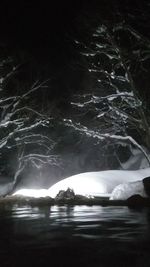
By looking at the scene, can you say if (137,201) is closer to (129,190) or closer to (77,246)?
(129,190)

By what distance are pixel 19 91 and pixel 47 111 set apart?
2.93 m

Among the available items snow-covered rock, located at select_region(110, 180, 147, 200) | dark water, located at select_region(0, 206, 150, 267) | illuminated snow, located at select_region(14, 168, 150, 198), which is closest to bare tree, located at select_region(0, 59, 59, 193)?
illuminated snow, located at select_region(14, 168, 150, 198)

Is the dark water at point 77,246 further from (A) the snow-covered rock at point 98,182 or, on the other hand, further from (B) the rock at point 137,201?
(A) the snow-covered rock at point 98,182

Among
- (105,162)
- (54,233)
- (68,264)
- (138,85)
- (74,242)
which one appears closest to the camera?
(68,264)

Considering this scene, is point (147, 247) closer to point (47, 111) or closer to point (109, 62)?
point (109, 62)

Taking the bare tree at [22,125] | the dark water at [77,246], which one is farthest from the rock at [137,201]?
the bare tree at [22,125]

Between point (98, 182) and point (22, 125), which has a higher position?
point (22, 125)

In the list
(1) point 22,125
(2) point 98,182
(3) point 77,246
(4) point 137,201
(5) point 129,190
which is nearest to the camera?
(3) point 77,246

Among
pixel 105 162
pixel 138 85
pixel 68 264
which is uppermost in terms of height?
pixel 138 85

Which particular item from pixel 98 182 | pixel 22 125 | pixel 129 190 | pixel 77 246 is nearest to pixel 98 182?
pixel 98 182

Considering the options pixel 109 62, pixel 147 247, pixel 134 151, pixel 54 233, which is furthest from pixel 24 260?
pixel 134 151

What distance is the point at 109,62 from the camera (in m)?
18.0

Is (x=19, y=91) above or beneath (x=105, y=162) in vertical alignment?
above

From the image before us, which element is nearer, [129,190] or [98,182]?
[129,190]
